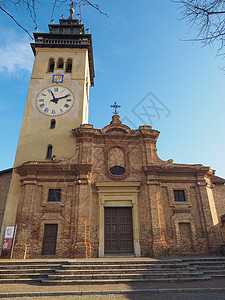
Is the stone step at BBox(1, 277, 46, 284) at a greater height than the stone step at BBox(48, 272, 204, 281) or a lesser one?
lesser

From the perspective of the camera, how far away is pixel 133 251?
44.3 ft

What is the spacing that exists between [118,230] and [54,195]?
5.01 m

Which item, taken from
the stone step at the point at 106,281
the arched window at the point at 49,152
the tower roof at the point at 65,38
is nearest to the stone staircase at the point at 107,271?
the stone step at the point at 106,281

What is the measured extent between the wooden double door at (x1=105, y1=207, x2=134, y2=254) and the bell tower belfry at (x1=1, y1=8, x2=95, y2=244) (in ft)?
18.7

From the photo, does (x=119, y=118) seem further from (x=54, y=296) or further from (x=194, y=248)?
(x=54, y=296)

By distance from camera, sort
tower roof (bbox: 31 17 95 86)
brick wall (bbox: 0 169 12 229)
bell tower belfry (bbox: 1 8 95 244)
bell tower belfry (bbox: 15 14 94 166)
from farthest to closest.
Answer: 1. tower roof (bbox: 31 17 95 86)
2. bell tower belfry (bbox: 15 14 94 166)
3. bell tower belfry (bbox: 1 8 95 244)
4. brick wall (bbox: 0 169 12 229)

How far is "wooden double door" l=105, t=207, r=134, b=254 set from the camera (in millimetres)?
13625

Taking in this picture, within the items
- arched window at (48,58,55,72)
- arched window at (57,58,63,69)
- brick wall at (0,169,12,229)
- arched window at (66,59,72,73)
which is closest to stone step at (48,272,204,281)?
brick wall at (0,169,12,229)

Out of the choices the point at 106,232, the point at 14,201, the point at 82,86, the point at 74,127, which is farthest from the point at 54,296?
the point at 82,86

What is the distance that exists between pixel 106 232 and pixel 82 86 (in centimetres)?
1332

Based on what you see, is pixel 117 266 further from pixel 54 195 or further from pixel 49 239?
pixel 54 195

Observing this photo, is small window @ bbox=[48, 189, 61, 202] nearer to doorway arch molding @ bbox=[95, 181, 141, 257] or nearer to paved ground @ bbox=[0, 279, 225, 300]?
doorway arch molding @ bbox=[95, 181, 141, 257]

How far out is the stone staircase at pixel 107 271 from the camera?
921cm

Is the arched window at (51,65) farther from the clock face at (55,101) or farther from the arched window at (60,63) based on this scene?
the clock face at (55,101)
